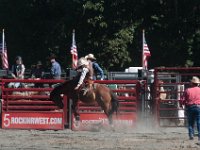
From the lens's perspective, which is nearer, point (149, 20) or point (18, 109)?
point (18, 109)

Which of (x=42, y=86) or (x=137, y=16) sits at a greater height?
(x=137, y=16)

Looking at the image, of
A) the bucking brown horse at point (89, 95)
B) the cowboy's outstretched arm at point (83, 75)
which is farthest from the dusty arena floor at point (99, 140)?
the cowboy's outstretched arm at point (83, 75)

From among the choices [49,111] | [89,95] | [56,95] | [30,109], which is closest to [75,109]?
[89,95]

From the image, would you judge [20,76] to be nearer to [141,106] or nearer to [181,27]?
[141,106]

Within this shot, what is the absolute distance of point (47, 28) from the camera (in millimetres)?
55969

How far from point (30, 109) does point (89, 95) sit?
194 centimetres

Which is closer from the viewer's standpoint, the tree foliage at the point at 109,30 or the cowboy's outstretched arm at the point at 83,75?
the cowboy's outstretched arm at the point at 83,75

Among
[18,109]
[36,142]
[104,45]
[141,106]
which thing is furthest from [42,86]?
[104,45]

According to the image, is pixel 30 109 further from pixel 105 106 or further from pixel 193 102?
pixel 193 102

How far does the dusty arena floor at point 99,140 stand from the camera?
1623cm

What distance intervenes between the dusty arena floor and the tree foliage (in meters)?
27.7

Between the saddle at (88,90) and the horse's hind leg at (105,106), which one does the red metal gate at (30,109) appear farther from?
the horse's hind leg at (105,106)

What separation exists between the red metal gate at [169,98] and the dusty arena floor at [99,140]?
64 centimetres

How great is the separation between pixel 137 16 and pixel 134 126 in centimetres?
2888
